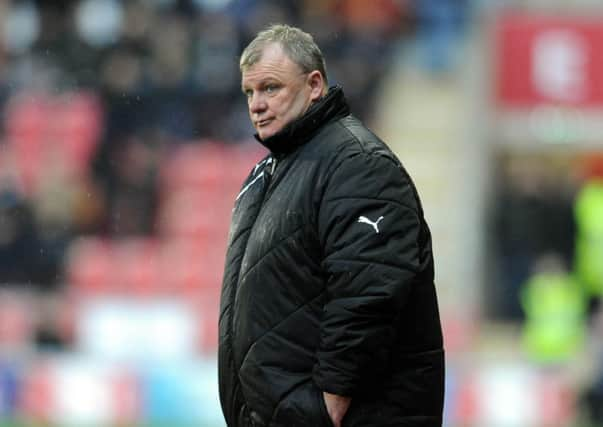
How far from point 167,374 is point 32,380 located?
3.33 feet

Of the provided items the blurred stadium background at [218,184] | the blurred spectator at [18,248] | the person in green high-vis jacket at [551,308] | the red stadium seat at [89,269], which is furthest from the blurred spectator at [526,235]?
the blurred spectator at [18,248]

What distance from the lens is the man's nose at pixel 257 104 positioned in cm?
420

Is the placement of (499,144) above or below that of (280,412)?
below

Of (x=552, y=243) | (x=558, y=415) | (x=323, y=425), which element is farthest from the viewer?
(x=552, y=243)

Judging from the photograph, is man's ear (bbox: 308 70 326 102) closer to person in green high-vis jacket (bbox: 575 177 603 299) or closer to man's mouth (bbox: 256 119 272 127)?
man's mouth (bbox: 256 119 272 127)

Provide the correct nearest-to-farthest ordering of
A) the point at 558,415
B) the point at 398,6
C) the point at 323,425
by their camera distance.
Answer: the point at 323,425 < the point at 558,415 < the point at 398,6

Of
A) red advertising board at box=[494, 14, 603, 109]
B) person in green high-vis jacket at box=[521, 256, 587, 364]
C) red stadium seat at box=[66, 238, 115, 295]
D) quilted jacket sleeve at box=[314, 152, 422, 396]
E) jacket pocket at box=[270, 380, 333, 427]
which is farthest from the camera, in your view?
red advertising board at box=[494, 14, 603, 109]

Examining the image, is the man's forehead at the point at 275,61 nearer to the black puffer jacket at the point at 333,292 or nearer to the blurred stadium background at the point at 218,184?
the black puffer jacket at the point at 333,292

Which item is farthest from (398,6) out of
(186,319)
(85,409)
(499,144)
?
(85,409)

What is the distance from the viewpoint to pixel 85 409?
12.6 m

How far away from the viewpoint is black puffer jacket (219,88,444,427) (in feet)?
13.0

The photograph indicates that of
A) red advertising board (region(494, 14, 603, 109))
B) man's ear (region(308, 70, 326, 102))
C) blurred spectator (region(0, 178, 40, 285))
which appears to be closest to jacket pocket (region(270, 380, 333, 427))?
man's ear (region(308, 70, 326, 102))

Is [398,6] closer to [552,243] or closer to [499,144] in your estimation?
[499,144]

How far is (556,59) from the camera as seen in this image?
15141mm
